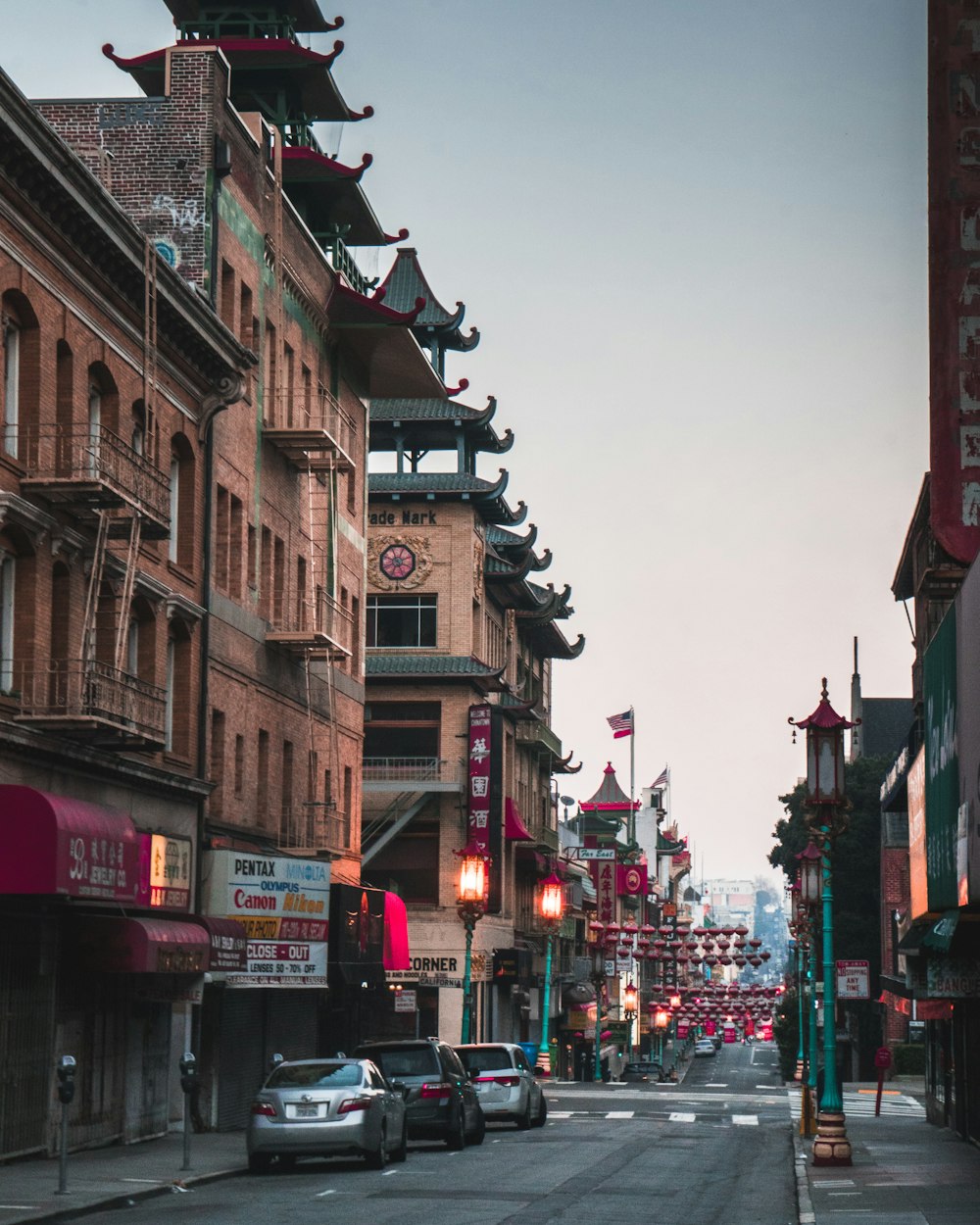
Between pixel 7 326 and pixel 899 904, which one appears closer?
pixel 7 326

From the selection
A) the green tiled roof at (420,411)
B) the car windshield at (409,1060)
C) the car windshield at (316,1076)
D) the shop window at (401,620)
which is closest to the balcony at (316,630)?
the car windshield at (409,1060)

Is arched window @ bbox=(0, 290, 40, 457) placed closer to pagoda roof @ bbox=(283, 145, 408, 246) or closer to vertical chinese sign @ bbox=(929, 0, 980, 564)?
vertical chinese sign @ bbox=(929, 0, 980, 564)

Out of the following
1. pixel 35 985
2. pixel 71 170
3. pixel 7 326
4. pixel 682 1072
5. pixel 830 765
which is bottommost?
pixel 682 1072

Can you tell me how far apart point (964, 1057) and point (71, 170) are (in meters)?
23.5

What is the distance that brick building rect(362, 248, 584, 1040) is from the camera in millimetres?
67250

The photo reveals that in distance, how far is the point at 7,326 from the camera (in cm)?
2686

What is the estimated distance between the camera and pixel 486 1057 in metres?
39.1

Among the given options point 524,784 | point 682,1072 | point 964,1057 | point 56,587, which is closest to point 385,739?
point 524,784

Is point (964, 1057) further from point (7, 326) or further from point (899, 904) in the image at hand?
point (899, 904)

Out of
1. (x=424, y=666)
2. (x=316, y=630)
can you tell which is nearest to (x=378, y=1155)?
(x=316, y=630)

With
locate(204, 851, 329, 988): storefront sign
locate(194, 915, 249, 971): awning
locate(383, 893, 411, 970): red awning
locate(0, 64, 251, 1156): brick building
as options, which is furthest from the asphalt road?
locate(383, 893, 411, 970): red awning

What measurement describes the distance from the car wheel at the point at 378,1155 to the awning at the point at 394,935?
21.1 m

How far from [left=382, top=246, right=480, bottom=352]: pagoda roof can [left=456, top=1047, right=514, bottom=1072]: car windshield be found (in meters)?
39.8

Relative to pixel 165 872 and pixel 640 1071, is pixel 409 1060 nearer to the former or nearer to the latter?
pixel 165 872
